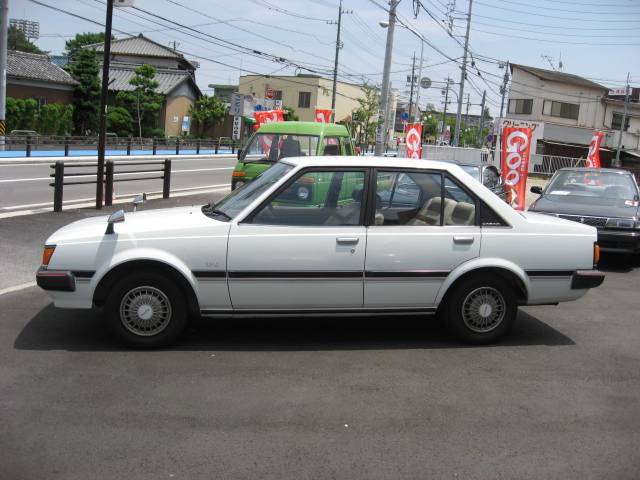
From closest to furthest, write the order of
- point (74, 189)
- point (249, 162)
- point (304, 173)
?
1. point (304, 173)
2. point (249, 162)
3. point (74, 189)

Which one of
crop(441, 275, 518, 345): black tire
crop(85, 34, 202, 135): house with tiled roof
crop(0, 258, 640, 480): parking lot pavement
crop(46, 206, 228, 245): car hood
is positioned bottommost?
crop(0, 258, 640, 480): parking lot pavement

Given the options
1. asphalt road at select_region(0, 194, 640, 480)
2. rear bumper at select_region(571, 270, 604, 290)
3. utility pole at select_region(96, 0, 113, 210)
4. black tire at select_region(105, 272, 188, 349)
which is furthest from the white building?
black tire at select_region(105, 272, 188, 349)

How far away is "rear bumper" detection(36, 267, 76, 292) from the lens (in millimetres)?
5152

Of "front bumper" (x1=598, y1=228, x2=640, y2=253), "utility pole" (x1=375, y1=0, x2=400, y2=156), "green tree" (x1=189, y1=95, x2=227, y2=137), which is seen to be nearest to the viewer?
"front bumper" (x1=598, y1=228, x2=640, y2=253)

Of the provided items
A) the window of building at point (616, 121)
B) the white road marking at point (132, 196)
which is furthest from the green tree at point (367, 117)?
the white road marking at point (132, 196)

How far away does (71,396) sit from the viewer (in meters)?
4.40

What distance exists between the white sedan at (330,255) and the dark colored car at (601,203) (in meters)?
4.70

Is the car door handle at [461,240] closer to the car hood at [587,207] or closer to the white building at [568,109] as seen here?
the car hood at [587,207]

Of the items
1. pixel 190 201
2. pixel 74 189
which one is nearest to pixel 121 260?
pixel 190 201

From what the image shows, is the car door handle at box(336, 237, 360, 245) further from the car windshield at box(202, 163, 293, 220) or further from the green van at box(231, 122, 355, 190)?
the green van at box(231, 122, 355, 190)

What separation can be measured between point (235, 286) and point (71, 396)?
147cm

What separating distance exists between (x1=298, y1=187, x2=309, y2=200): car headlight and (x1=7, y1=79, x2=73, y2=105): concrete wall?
39381mm

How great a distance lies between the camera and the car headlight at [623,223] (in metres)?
10.1

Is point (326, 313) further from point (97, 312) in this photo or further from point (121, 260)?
point (97, 312)
